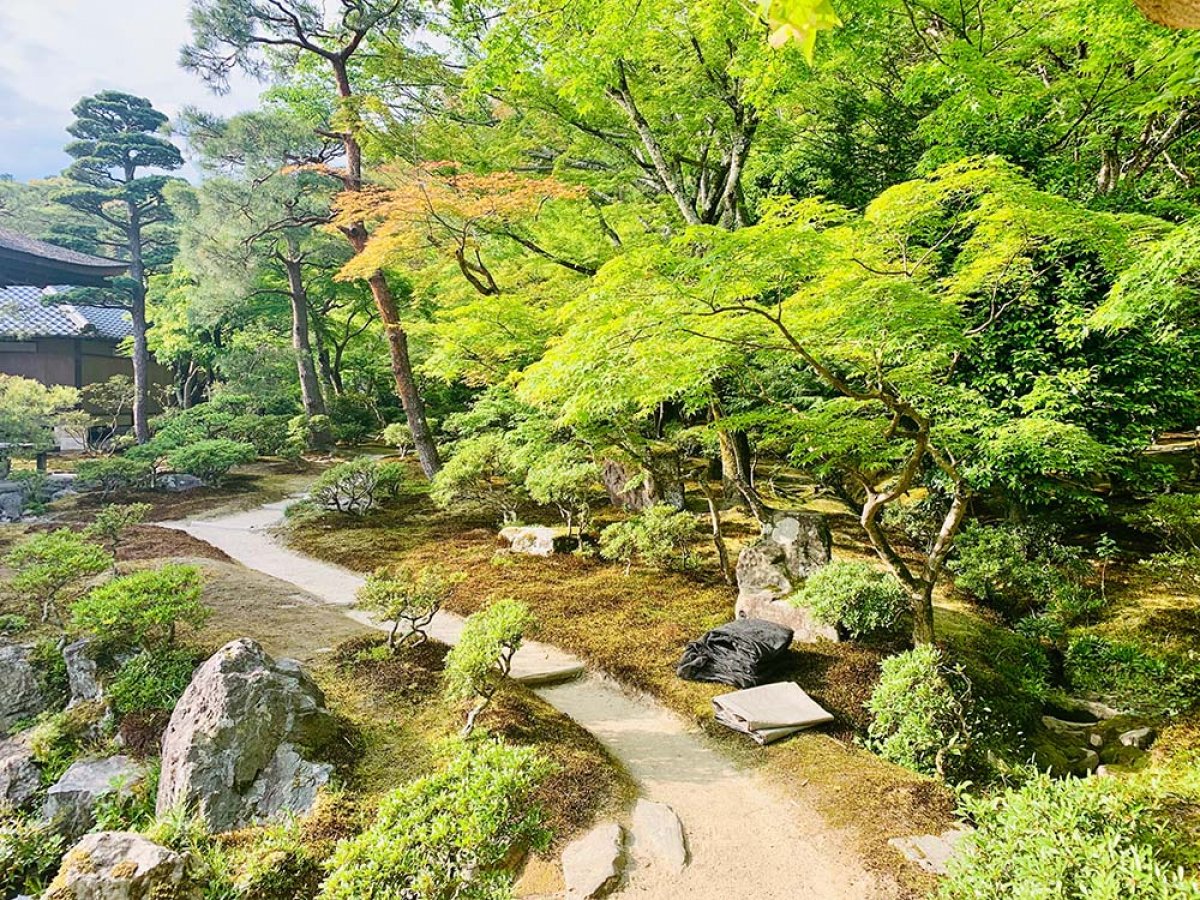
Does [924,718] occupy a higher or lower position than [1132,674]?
higher

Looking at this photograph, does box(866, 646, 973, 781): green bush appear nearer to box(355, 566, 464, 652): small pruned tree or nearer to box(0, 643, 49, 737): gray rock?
box(355, 566, 464, 652): small pruned tree

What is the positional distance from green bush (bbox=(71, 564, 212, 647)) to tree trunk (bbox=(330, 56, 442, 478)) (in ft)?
23.1

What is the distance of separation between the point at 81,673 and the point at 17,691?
0.61 meters

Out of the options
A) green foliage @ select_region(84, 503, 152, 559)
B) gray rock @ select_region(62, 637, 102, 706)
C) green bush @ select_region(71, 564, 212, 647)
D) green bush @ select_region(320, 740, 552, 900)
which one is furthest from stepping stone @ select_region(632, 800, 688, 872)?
green foliage @ select_region(84, 503, 152, 559)

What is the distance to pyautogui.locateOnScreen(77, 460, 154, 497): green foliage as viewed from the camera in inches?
504

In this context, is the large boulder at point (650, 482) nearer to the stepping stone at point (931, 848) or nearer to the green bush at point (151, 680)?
the green bush at point (151, 680)

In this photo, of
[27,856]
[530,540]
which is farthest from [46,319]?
[27,856]

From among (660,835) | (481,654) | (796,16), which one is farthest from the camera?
(481,654)

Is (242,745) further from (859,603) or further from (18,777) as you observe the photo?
(859,603)

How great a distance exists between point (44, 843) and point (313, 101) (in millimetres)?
12798

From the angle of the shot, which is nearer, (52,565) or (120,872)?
(120,872)

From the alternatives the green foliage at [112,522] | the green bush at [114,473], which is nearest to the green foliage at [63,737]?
the green foliage at [112,522]

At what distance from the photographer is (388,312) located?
40.4 feet

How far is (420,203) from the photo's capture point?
28.2 feet
